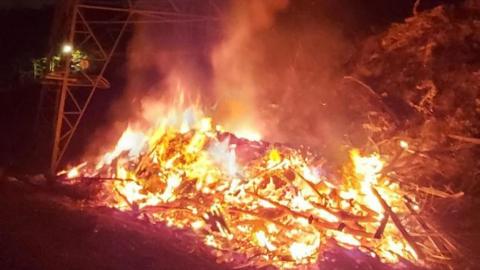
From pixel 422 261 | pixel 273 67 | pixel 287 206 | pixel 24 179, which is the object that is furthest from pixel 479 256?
pixel 24 179

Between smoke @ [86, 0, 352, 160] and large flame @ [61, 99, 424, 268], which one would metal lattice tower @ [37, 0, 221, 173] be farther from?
large flame @ [61, 99, 424, 268]

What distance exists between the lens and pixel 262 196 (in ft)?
28.1

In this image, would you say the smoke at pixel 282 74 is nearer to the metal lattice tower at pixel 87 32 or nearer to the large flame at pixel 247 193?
the metal lattice tower at pixel 87 32

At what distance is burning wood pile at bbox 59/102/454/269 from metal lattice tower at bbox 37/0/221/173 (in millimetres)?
1337

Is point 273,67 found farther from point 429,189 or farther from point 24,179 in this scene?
point 24,179

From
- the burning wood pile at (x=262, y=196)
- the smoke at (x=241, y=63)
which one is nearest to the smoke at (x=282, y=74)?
the smoke at (x=241, y=63)

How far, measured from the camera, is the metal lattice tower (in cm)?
1045

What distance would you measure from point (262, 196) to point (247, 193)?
0.92 ft

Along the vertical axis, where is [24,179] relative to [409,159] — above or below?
below

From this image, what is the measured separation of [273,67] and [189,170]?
4282mm

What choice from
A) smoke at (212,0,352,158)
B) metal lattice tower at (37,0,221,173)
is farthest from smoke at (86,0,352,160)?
metal lattice tower at (37,0,221,173)

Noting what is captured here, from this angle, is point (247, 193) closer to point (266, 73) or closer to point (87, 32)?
point (266, 73)

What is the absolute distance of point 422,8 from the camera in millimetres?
10570

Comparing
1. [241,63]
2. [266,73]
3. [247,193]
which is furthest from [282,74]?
[247,193]
